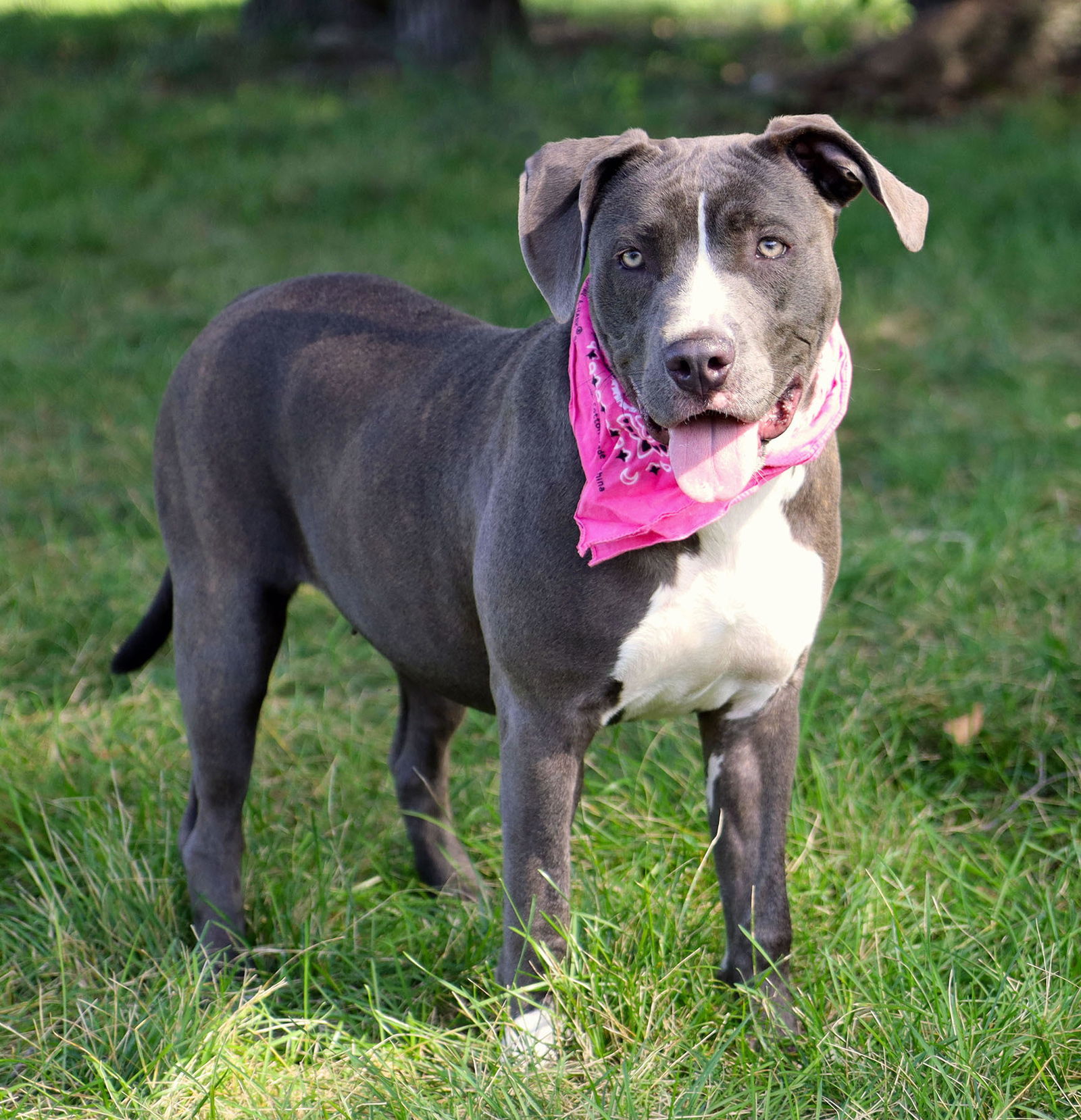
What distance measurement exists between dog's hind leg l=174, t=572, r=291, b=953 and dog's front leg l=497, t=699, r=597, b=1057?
0.78m

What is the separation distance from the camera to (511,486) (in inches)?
102

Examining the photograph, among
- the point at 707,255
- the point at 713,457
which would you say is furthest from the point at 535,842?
the point at 707,255

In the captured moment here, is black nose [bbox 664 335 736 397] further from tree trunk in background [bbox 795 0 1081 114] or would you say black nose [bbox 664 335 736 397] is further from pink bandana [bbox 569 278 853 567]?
tree trunk in background [bbox 795 0 1081 114]

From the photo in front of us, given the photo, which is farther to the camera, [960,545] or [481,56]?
[481,56]

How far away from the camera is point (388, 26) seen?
36.9 ft

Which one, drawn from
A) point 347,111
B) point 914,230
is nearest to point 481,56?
point 347,111

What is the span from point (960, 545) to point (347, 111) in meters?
6.43

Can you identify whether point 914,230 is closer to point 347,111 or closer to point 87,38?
point 347,111

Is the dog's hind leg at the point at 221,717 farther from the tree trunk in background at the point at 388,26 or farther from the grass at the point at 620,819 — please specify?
the tree trunk in background at the point at 388,26

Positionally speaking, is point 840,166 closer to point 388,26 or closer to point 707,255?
point 707,255

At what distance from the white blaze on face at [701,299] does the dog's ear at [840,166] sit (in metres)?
0.22

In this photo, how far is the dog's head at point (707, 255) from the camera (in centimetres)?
228

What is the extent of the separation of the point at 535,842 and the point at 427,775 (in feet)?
2.81

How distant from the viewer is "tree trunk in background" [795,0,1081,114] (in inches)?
361
